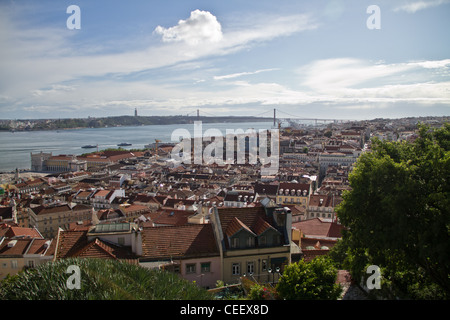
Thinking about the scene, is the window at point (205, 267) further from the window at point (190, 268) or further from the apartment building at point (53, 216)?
the apartment building at point (53, 216)

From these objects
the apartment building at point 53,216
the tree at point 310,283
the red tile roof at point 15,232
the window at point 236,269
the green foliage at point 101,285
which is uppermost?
the green foliage at point 101,285

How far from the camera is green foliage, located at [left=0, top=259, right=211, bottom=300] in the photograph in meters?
4.52

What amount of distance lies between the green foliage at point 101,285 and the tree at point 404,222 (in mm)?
3311

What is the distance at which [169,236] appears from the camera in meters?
8.00

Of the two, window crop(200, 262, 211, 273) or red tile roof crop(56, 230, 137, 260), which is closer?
red tile roof crop(56, 230, 137, 260)

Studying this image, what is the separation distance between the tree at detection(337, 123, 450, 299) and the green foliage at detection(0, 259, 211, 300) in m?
3.31

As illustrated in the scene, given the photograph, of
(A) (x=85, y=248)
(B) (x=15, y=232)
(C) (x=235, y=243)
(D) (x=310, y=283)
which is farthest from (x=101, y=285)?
(B) (x=15, y=232)

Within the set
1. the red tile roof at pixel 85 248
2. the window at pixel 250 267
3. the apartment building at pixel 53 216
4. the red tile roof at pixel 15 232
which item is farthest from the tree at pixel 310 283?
the apartment building at pixel 53 216

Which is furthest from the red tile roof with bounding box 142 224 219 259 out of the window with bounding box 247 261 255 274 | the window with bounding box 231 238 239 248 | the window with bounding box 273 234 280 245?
the window with bounding box 273 234 280 245

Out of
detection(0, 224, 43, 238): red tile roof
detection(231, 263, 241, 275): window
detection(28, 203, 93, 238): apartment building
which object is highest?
detection(231, 263, 241, 275): window

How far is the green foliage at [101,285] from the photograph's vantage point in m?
4.52

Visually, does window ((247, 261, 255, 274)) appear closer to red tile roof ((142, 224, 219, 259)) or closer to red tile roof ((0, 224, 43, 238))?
red tile roof ((142, 224, 219, 259))

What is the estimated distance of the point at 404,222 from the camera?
6.05 metres

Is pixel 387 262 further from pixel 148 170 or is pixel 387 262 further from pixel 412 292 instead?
Answer: pixel 148 170
